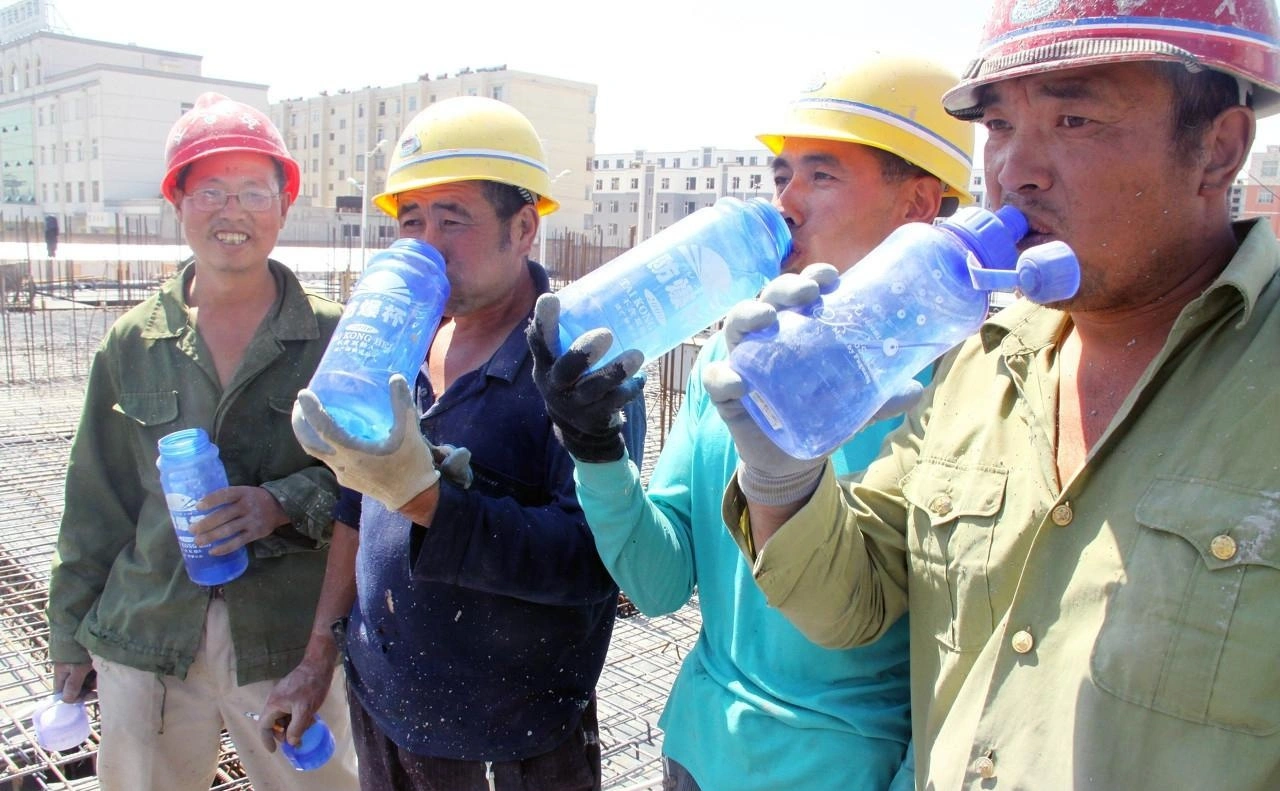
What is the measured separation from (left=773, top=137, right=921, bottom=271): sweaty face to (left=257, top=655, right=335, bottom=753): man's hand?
73.6 inches

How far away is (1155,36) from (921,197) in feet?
2.81

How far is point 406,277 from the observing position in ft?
6.48

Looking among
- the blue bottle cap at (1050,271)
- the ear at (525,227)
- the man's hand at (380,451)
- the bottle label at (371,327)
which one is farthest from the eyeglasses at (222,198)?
the blue bottle cap at (1050,271)

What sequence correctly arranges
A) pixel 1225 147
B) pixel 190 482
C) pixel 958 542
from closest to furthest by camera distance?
pixel 1225 147 → pixel 958 542 → pixel 190 482

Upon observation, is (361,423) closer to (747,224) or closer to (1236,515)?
(747,224)

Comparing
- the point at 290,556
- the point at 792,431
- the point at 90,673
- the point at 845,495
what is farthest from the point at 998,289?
the point at 90,673

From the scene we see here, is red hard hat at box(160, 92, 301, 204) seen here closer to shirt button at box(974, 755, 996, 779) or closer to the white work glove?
the white work glove

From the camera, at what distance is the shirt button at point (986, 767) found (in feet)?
4.37

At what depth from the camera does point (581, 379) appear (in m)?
1.63

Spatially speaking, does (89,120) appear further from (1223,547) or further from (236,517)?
(1223,547)

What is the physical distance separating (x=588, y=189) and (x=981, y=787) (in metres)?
65.4

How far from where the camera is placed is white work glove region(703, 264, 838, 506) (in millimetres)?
1344

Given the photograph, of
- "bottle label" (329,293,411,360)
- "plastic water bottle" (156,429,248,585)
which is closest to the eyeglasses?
"plastic water bottle" (156,429,248,585)

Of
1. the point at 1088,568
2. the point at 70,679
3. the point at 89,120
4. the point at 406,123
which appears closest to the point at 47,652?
the point at 70,679
